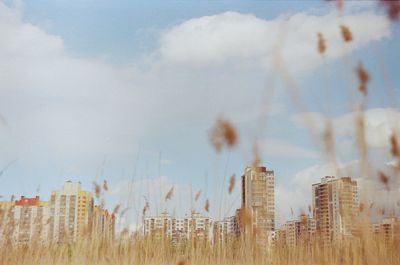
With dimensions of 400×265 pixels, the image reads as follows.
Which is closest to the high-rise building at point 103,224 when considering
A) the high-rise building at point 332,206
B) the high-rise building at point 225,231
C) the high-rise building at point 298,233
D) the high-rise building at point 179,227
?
the high-rise building at point 179,227

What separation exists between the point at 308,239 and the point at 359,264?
1.27 meters

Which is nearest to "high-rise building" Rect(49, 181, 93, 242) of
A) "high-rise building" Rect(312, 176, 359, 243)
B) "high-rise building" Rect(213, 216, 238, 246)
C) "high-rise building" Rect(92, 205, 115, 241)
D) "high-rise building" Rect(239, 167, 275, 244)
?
"high-rise building" Rect(92, 205, 115, 241)

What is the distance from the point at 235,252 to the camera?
3236 mm

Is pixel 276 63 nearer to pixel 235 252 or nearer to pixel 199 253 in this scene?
pixel 199 253

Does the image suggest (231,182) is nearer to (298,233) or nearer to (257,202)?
(257,202)

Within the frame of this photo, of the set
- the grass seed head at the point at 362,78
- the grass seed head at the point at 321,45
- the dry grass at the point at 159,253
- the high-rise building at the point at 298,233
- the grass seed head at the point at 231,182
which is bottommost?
the dry grass at the point at 159,253

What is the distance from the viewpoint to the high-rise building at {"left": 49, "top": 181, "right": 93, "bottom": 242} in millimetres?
3426

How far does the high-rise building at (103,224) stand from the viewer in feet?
10.7

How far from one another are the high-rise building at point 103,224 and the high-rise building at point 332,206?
1329mm

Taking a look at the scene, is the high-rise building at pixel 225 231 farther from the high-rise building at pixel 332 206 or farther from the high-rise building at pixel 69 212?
the high-rise building at pixel 69 212

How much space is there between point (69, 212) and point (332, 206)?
195 centimetres

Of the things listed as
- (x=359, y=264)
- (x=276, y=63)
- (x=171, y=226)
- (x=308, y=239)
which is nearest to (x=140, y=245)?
(x=171, y=226)

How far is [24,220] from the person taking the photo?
337cm

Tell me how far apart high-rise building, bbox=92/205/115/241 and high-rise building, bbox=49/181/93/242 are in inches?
2.2
